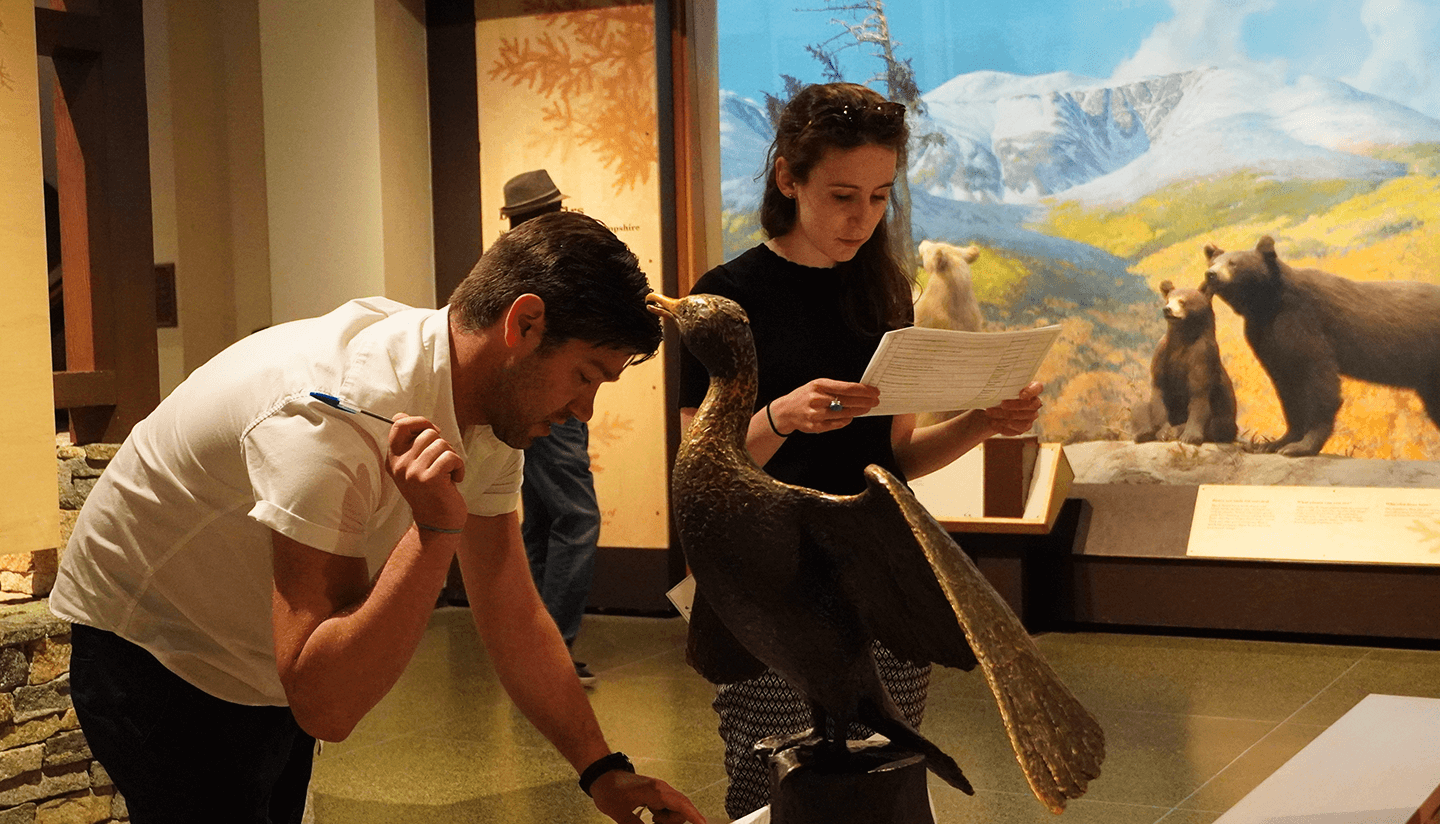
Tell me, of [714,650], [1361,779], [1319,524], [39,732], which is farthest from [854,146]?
[1319,524]

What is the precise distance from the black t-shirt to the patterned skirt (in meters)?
0.27

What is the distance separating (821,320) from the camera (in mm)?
1851

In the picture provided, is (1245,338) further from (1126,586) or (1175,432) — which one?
(1126,586)

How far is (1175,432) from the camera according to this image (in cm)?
517

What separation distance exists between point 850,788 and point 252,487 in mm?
754

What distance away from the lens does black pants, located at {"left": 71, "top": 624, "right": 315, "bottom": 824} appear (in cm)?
158

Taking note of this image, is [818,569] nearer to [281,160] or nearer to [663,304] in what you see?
[663,304]

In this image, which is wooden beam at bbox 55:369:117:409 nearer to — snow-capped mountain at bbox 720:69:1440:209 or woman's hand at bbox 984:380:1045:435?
woman's hand at bbox 984:380:1045:435

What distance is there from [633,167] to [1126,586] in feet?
8.69

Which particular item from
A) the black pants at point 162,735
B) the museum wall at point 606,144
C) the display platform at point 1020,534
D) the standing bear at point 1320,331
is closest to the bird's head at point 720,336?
the black pants at point 162,735

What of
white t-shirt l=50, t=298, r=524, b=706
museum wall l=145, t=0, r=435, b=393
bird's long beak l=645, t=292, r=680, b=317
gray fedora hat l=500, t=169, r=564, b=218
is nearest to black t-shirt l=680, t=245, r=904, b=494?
white t-shirt l=50, t=298, r=524, b=706

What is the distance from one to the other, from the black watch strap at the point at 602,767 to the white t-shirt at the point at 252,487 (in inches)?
13.8

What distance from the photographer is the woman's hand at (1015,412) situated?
1.83 metres

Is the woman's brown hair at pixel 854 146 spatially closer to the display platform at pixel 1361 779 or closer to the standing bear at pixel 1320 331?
the display platform at pixel 1361 779
